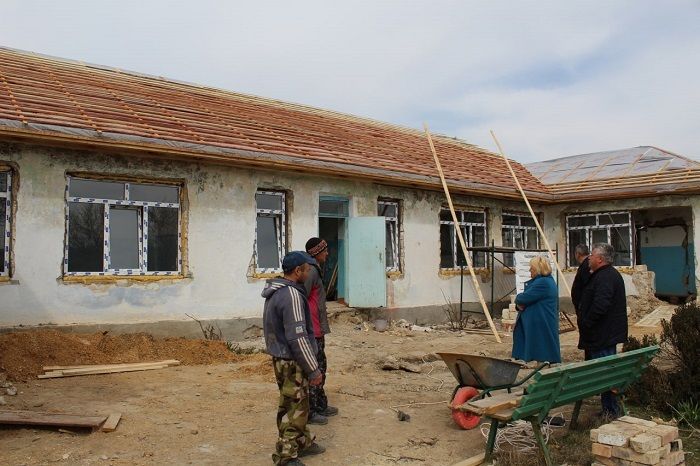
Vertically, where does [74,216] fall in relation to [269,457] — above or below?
above

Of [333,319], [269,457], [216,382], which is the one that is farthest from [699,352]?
[333,319]

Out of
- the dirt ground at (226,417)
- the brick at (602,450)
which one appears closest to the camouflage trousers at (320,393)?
the dirt ground at (226,417)

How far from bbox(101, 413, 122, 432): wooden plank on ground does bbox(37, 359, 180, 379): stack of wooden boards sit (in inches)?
87.7

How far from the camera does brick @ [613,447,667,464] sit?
414cm

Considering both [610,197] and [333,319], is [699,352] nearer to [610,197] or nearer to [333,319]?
[333,319]

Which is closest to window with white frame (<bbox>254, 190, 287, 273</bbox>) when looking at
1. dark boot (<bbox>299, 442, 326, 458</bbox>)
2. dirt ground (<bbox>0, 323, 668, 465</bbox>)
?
dirt ground (<bbox>0, 323, 668, 465</bbox>)

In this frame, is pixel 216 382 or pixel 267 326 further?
pixel 216 382

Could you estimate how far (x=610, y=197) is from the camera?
1532 centimetres

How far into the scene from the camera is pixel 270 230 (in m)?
11.3

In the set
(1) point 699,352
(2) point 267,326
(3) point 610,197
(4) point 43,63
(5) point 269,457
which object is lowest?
(5) point 269,457

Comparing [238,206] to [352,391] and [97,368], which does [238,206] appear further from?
[352,391]

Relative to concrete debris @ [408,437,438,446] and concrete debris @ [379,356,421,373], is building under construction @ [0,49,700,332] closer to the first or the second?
concrete debris @ [379,356,421,373]

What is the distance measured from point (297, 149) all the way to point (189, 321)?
13.6 feet

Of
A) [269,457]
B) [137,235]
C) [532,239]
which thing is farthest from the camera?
[532,239]
